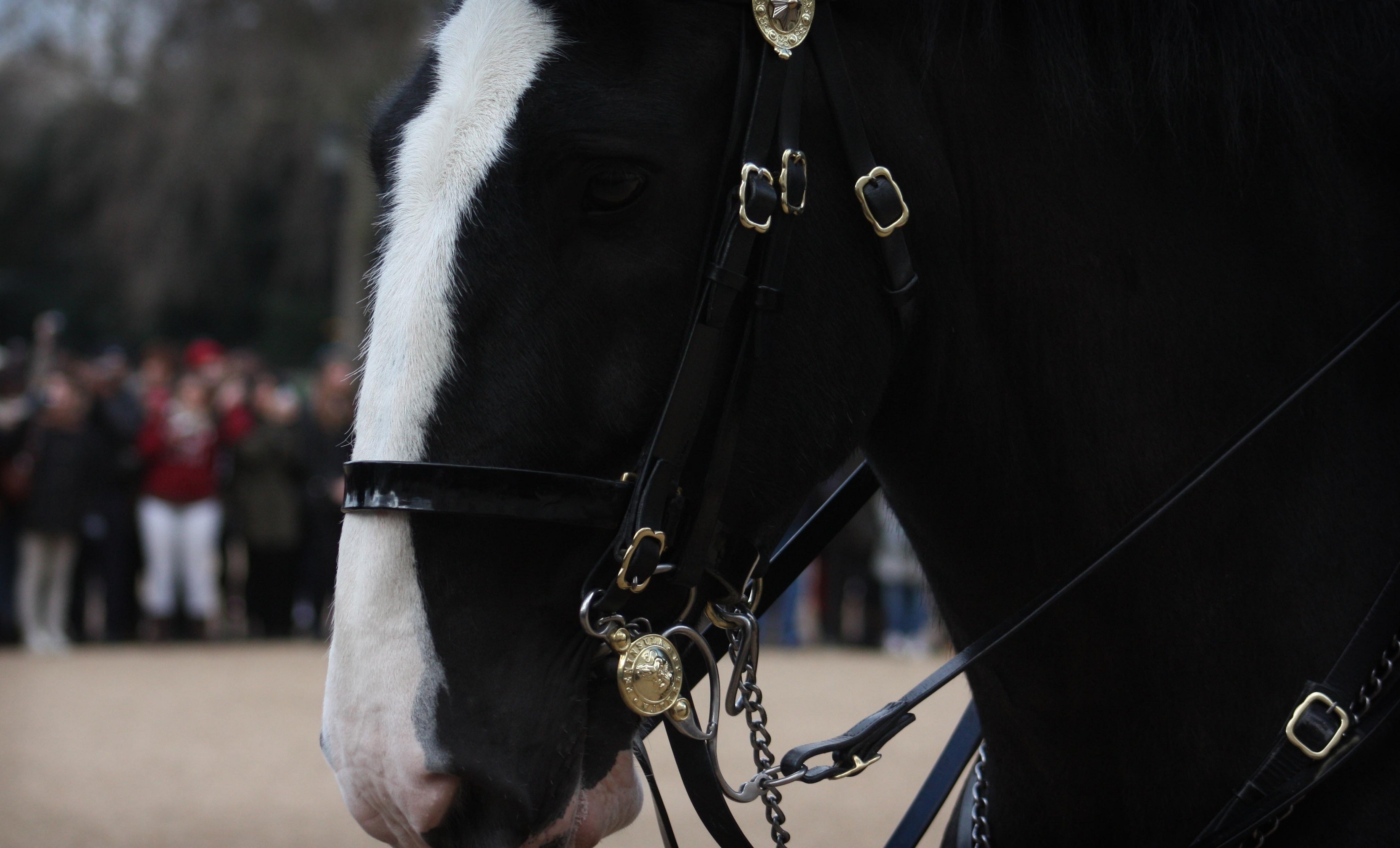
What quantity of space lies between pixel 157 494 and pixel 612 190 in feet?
36.0

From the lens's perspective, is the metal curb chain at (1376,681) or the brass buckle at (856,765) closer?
the metal curb chain at (1376,681)

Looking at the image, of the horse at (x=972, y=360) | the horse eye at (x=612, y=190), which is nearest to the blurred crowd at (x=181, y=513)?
the horse at (x=972, y=360)

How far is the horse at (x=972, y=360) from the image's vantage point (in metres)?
1.51

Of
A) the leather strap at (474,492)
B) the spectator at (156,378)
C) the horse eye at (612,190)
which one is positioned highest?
the horse eye at (612,190)

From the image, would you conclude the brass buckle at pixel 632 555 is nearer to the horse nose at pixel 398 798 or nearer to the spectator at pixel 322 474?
the horse nose at pixel 398 798

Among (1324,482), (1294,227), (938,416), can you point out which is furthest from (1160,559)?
(1294,227)

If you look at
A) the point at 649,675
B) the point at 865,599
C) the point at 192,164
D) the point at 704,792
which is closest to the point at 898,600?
the point at 865,599

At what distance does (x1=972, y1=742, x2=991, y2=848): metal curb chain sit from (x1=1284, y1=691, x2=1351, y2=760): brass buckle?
0.48 metres

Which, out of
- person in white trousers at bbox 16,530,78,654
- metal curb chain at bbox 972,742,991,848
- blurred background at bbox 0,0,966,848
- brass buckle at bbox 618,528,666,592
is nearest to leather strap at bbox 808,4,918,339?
brass buckle at bbox 618,528,666,592

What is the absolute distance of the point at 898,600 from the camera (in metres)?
12.1

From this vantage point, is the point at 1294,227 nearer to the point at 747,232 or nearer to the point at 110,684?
the point at 747,232

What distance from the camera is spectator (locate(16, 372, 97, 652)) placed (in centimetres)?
1084

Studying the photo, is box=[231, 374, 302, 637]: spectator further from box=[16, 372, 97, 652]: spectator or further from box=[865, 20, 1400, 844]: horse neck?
box=[865, 20, 1400, 844]: horse neck

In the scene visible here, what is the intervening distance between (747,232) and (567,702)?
1.90 feet
